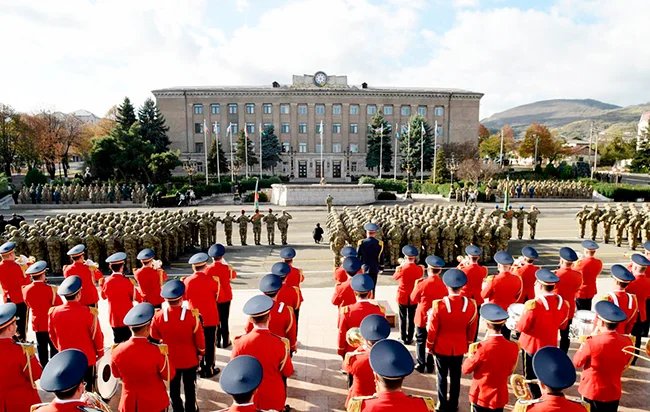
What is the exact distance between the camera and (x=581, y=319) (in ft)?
22.1

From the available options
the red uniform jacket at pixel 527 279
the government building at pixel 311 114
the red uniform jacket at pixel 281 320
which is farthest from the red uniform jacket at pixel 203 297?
the government building at pixel 311 114

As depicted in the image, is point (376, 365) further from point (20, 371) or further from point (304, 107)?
point (304, 107)

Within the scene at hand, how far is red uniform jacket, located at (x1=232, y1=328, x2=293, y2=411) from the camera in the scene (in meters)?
4.08

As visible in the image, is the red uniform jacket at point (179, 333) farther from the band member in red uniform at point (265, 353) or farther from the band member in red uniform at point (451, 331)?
the band member in red uniform at point (451, 331)

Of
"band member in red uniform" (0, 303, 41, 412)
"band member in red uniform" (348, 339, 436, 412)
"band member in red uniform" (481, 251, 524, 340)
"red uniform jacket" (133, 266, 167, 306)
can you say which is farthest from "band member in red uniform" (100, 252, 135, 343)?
"band member in red uniform" (481, 251, 524, 340)

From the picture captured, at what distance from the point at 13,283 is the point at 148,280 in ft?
9.43

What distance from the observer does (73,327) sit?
5148mm

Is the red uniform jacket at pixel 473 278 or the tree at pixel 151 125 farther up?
the tree at pixel 151 125

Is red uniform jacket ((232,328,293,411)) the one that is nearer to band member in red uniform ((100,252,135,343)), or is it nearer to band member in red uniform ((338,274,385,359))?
band member in red uniform ((338,274,385,359))

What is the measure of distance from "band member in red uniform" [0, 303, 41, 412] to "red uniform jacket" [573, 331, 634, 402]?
5.77m

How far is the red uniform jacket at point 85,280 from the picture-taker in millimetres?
7254

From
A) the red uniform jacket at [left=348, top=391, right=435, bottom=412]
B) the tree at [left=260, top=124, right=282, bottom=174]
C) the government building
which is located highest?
the government building

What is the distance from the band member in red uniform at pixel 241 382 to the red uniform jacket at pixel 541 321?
3.84 meters

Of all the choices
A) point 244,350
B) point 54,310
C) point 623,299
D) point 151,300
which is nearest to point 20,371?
point 54,310
